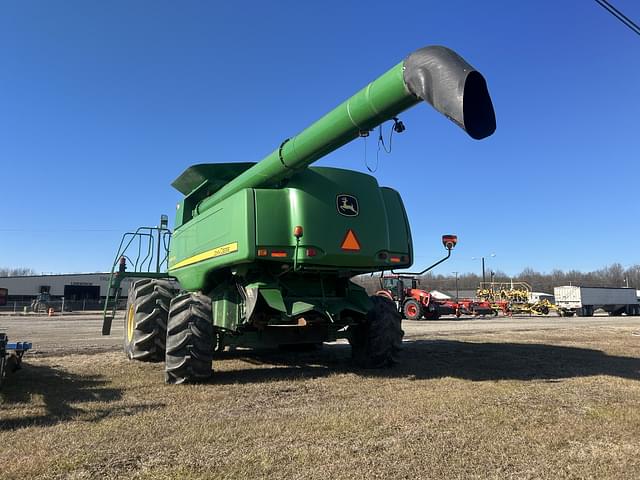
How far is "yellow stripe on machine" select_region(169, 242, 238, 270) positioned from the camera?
22.3 feet

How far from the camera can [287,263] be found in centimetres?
685

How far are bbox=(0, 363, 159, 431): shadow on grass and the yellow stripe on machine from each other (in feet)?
7.36

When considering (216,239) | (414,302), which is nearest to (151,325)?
(216,239)

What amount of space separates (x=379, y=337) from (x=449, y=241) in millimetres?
1905

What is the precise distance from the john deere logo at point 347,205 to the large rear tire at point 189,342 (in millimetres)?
2366

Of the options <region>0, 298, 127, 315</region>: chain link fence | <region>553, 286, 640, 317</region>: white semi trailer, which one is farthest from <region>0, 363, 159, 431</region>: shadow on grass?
<region>0, 298, 127, 315</region>: chain link fence

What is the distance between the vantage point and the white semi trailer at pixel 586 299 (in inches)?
1501

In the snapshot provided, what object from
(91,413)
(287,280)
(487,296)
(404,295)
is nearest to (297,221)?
(287,280)

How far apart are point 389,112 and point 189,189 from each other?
5.36 m

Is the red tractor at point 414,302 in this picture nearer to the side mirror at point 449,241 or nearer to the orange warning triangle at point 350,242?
the side mirror at point 449,241

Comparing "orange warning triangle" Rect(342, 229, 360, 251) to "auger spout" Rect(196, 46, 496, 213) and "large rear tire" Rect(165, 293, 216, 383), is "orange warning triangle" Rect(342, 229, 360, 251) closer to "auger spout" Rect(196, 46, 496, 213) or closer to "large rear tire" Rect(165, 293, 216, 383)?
"auger spout" Rect(196, 46, 496, 213)

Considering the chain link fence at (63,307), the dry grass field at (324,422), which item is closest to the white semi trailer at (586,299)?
the dry grass field at (324,422)

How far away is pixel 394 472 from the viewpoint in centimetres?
340

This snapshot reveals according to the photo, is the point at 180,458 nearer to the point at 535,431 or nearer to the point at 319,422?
the point at 319,422
